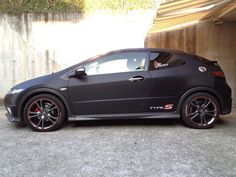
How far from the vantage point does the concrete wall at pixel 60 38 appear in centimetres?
934

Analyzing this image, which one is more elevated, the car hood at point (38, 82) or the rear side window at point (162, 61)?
the rear side window at point (162, 61)

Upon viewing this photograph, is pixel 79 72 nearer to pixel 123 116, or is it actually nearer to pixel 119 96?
pixel 119 96

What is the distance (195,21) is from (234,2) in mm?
1547

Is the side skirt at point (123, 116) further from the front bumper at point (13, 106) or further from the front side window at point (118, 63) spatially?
the front bumper at point (13, 106)

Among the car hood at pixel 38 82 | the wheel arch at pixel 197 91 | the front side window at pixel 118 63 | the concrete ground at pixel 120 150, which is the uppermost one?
the front side window at pixel 118 63

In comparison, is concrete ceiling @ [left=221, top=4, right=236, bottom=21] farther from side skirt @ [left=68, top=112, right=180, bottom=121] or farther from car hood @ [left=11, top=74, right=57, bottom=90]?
car hood @ [left=11, top=74, right=57, bottom=90]

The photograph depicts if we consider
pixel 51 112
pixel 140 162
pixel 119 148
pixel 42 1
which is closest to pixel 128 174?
pixel 140 162

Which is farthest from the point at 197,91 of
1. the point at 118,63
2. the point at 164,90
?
the point at 118,63

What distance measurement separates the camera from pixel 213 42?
29.7 ft

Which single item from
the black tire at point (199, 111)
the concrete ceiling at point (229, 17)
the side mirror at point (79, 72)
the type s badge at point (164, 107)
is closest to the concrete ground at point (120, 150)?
the black tire at point (199, 111)

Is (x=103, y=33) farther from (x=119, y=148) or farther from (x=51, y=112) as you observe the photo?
(x=119, y=148)

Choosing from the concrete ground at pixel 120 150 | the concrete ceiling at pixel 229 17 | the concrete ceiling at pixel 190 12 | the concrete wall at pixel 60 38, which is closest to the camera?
the concrete ground at pixel 120 150

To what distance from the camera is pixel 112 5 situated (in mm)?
9609

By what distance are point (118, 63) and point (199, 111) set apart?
5.80 ft
